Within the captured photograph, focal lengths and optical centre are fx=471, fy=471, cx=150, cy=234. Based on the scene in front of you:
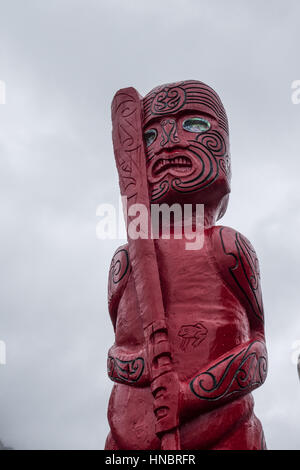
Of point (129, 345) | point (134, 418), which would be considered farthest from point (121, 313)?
point (134, 418)

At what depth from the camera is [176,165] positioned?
5.56 m

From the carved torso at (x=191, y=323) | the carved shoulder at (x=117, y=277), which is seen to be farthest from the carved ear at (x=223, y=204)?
the carved shoulder at (x=117, y=277)

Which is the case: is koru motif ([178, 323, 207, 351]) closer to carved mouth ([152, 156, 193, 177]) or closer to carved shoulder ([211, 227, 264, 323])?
carved shoulder ([211, 227, 264, 323])

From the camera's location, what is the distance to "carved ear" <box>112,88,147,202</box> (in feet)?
18.0

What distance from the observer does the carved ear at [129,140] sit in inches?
216

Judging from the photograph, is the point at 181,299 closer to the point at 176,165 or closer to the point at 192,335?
the point at 192,335

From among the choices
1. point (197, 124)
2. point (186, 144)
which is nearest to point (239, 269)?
point (186, 144)

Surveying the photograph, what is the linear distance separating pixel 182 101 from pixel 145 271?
7.83 ft

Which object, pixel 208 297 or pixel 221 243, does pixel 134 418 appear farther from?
pixel 221 243

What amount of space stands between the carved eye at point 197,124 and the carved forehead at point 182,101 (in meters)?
0.14

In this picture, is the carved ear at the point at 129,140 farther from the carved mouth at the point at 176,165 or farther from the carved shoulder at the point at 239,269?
the carved shoulder at the point at 239,269

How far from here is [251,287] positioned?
491 centimetres

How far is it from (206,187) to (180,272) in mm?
1118

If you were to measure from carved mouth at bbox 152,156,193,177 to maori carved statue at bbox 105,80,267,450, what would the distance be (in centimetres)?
1
